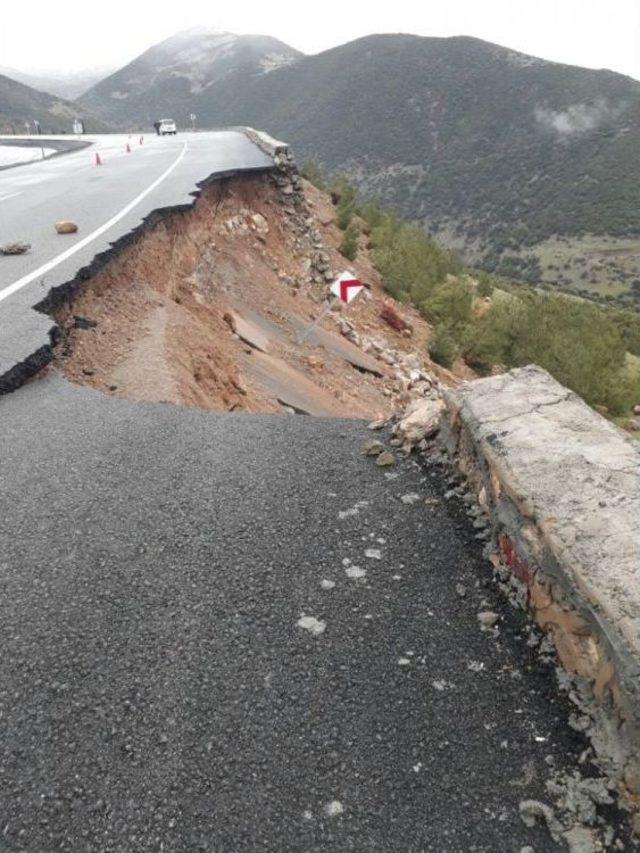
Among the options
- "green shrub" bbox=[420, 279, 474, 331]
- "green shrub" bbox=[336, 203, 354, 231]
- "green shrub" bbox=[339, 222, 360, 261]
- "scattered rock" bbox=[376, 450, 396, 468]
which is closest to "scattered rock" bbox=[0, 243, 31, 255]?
"scattered rock" bbox=[376, 450, 396, 468]

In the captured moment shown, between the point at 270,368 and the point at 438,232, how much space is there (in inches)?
4418

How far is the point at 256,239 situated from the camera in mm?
13961

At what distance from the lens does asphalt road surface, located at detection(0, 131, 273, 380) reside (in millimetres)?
5855

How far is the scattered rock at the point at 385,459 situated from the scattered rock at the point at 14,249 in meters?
6.40

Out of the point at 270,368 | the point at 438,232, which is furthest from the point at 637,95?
the point at 270,368

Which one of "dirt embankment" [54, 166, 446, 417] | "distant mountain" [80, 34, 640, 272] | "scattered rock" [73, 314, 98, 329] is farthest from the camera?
"distant mountain" [80, 34, 640, 272]

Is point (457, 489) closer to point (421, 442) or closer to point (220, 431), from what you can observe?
point (421, 442)

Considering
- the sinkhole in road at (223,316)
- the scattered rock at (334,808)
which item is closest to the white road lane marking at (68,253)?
the sinkhole in road at (223,316)

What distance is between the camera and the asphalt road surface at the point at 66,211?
5.86 metres

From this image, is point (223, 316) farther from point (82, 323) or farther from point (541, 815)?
point (541, 815)

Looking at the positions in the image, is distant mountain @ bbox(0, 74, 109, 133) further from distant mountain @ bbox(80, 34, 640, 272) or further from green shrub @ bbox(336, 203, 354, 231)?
green shrub @ bbox(336, 203, 354, 231)

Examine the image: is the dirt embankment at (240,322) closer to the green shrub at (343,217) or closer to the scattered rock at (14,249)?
the scattered rock at (14,249)

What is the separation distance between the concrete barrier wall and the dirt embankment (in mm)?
2993

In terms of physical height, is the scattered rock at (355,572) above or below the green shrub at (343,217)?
above
